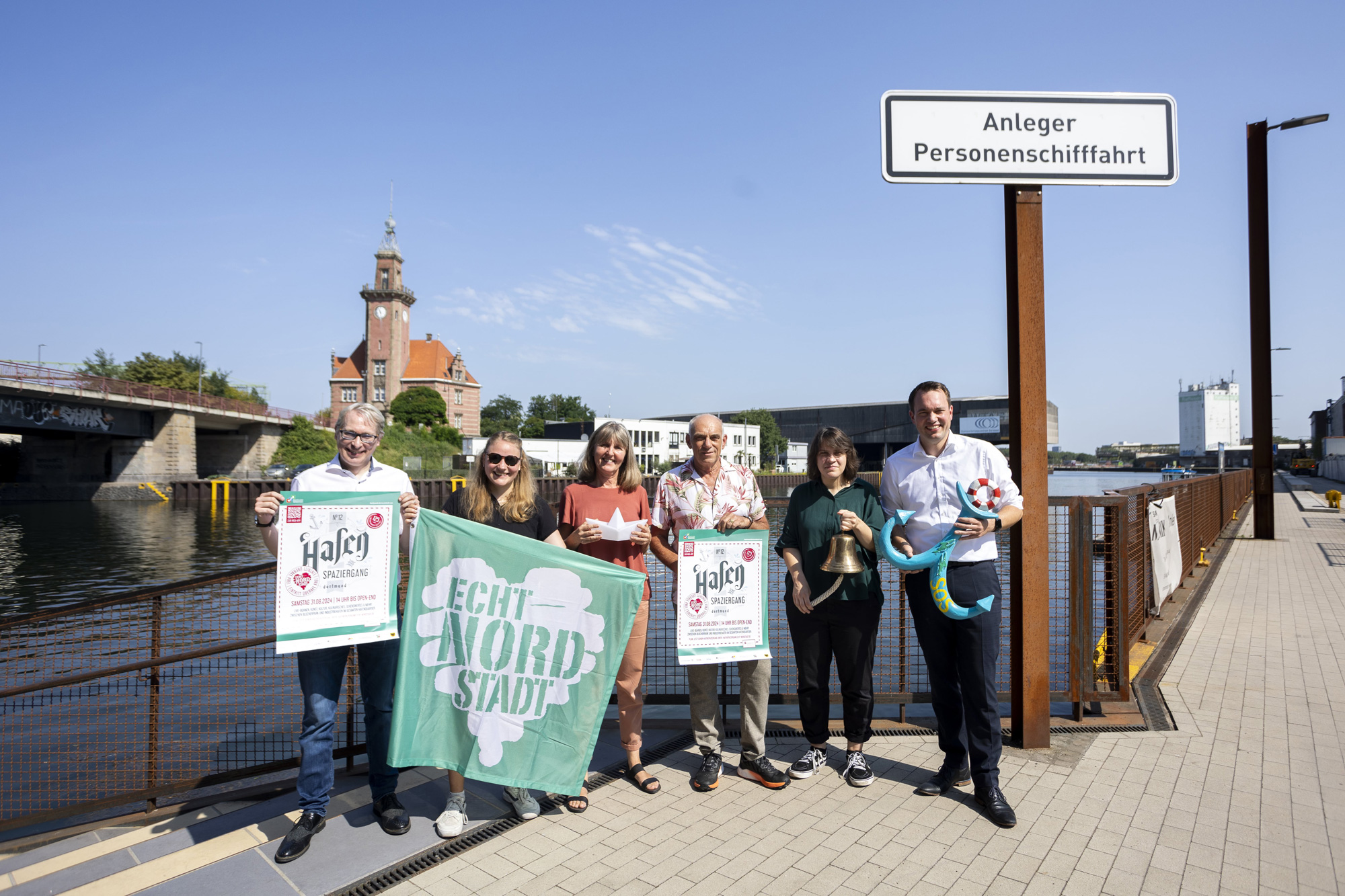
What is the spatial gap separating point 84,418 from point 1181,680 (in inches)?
2220

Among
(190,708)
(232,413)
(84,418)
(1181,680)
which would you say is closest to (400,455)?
(232,413)

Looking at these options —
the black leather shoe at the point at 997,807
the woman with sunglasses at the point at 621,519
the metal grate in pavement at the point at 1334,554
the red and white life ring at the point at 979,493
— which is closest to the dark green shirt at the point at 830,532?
the red and white life ring at the point at 979,493

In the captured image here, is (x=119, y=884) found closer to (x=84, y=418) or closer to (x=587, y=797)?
(x=587, y=797)

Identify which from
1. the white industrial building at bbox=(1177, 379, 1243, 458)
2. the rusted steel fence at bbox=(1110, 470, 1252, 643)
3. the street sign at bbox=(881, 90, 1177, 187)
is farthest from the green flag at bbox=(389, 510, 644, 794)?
the white industrial building at bbox=(1177, 379, 1243, 458)

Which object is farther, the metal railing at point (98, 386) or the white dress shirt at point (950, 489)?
the metal railing at point (98, 386)

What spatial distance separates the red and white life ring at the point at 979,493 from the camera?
383 centimetres

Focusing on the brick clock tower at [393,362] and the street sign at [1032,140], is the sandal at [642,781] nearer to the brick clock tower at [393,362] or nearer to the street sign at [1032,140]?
the street sign at [1032,140]

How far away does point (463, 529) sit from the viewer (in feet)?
12.2

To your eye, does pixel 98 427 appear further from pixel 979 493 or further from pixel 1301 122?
pixel 1301 122

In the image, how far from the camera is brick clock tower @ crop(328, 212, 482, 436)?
95875 millimetres

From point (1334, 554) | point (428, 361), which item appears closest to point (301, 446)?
point (428, 361)

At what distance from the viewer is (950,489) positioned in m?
3.91

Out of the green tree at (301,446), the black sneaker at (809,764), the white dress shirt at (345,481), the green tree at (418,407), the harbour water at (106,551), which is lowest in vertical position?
the harbour water at (106,551)

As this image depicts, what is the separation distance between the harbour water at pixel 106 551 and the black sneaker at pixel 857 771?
17.4 meters
